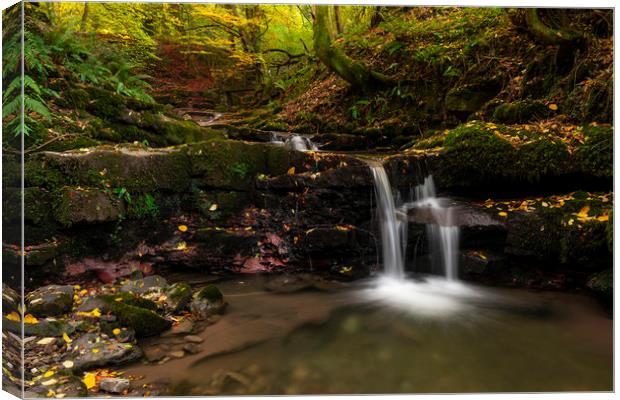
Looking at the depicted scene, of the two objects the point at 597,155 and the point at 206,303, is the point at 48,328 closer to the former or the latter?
the point at 206,303

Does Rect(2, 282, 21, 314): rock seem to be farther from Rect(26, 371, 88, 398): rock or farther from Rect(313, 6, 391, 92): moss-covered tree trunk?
Rect(313, 6, 391, 92): moss-covered tree trunk

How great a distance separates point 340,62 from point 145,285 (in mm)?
6325

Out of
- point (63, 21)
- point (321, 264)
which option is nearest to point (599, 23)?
Result: point (321, 264)

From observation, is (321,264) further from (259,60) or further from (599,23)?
(259,60)

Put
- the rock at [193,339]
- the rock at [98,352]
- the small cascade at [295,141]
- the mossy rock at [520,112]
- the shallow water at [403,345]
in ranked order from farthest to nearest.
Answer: the small cascade at [295,141]
the mossy rock at [520,112]
the rock at [193,339]
the rock at [98,352]
the shallow water at [403,345]

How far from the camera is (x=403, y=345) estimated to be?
2789 millimetres

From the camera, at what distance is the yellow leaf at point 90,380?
7.31 ft

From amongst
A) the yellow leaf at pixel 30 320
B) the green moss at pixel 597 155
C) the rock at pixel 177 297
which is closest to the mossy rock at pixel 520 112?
the green moss at pixel 597 155

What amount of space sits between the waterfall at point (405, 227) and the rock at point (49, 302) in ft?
10.3

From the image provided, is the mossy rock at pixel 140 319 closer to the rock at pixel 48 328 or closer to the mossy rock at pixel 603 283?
the rock at pixel 48 328

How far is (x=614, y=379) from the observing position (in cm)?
237

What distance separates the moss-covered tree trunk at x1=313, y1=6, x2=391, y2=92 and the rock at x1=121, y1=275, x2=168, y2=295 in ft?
20.0

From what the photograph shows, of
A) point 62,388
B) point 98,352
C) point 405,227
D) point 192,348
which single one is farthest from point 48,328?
point 405,227

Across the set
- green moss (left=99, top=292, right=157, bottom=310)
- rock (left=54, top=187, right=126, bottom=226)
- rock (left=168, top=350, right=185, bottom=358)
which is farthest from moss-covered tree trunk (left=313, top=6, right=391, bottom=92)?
rock (left=168, top=350, right=185, bottom=358)
